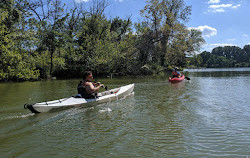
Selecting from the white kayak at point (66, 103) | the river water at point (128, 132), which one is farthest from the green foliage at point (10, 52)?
the river water at point (128, 132)

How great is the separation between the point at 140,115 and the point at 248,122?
330cm

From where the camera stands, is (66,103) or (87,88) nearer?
(66,103)

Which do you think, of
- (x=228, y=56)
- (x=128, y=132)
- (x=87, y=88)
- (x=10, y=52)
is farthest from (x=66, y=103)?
(x=228, y=56)

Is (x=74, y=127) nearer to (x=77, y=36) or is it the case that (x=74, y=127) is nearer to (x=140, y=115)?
(x=140, y=115)

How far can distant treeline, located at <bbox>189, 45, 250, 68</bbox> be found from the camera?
11912 cm

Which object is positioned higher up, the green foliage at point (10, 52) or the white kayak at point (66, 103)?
the green foliage at point (10, 52)

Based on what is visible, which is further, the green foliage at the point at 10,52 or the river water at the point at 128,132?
the green foliage at the point at 10,52

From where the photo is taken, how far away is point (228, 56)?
13875cm

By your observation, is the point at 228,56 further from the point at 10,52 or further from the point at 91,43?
the point at 10,52

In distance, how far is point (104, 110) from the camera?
821 cm

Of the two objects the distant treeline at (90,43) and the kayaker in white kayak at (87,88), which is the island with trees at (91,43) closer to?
the distant treeline at (90,43)

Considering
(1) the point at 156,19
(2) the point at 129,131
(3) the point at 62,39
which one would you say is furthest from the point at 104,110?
(1) the point at 156,19

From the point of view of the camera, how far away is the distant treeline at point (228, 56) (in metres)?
119

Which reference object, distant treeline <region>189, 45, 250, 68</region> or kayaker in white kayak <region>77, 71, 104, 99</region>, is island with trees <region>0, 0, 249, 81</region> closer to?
kayaker in white kayak <region>77, 71, 104, 99</region>
